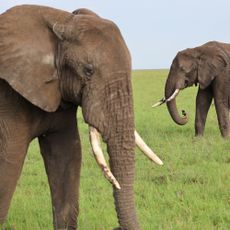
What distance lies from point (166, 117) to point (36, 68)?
11734mm

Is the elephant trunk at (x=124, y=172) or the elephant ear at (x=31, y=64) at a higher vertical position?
the elephant ear at (x=31, y=64)

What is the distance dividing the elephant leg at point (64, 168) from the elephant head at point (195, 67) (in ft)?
21.1

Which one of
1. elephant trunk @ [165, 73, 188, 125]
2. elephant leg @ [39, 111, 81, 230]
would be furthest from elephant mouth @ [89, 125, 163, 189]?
elephant trunk @ [165, 73, 188, 125]

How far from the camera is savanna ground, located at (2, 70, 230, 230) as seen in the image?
5020 mm

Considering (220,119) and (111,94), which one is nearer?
(111,94)

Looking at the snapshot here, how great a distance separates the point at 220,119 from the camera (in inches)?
429

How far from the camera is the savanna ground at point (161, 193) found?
5020mm

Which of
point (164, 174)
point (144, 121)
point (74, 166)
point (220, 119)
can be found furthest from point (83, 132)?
point (74, 166)

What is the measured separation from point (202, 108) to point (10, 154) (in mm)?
7838

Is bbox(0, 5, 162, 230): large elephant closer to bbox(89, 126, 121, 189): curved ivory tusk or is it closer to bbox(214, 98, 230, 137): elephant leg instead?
bbox(89, 126, 121, 189): curved ivory tusk

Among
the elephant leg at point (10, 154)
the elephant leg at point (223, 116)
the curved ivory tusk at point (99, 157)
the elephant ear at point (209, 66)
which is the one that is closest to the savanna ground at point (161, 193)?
the elephant leg at point (10, 154)

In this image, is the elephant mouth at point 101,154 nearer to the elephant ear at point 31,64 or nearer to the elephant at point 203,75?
the elephant ear at point 31,64

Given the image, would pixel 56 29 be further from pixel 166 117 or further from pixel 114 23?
pixel 166 117

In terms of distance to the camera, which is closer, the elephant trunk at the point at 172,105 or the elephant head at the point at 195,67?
the elephant trunk at the point at 172,105
